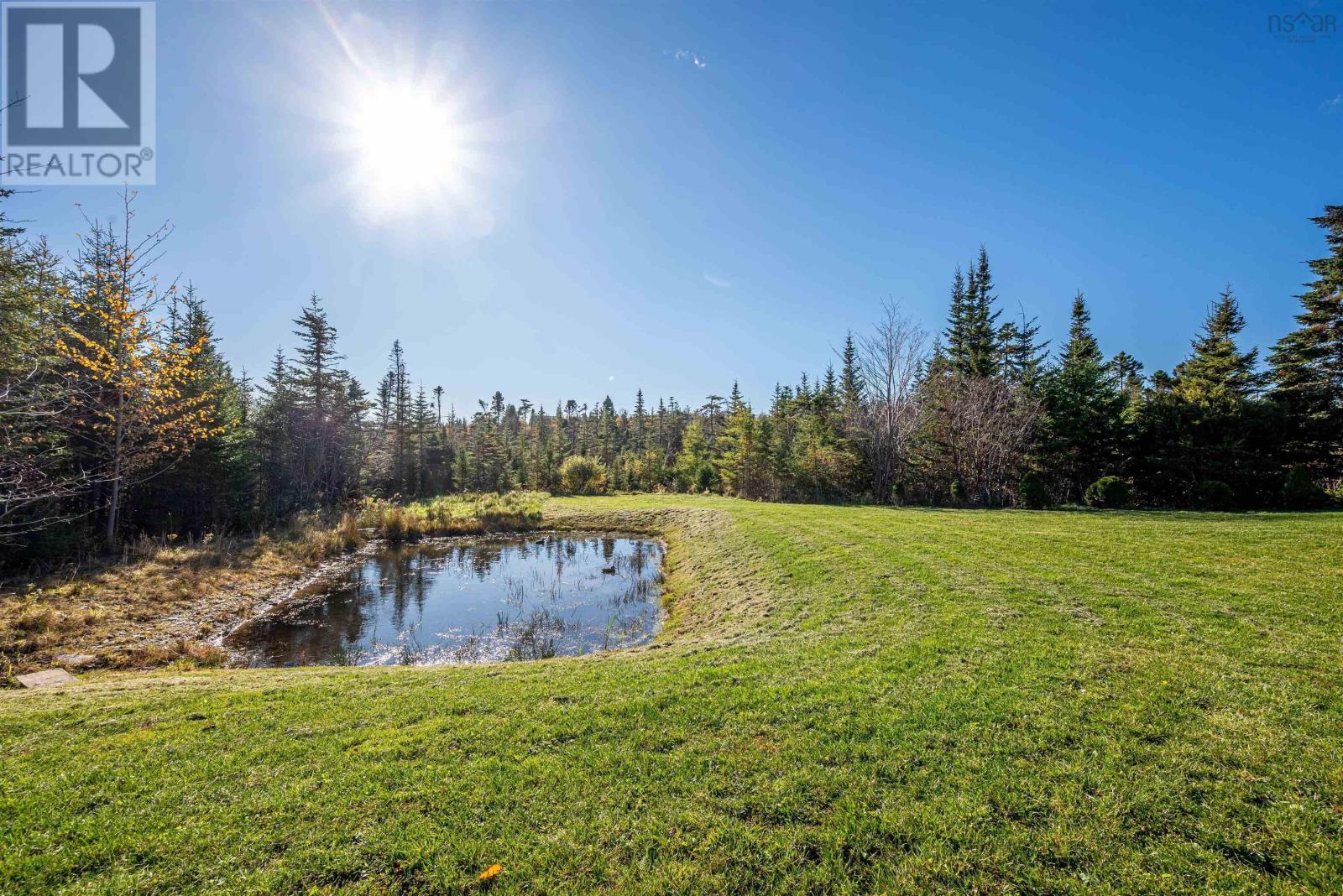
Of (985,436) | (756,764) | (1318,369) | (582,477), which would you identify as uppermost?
(1318,369)

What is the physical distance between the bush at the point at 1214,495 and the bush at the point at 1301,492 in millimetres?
1273

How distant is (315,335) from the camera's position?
28891 mm

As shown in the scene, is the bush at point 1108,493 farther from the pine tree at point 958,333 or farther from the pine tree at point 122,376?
the pine tree at point 122,376

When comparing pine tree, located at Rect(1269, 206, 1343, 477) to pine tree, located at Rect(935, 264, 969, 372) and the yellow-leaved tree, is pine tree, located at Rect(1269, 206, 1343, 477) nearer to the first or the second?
pine tree, located at Rect(935, 264, 969, 372)

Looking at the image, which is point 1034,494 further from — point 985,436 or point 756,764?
point 756,764

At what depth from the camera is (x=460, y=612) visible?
39.6 feet

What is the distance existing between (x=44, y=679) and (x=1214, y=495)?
30.5 m

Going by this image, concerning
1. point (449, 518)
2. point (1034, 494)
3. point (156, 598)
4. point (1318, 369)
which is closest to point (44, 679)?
point (156, 598)

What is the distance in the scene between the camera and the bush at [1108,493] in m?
18.5

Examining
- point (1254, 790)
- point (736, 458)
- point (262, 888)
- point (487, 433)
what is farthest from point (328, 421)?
point (1254, 790)

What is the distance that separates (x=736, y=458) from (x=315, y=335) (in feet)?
90.8

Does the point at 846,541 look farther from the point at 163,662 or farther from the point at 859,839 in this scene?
the point at 163,662

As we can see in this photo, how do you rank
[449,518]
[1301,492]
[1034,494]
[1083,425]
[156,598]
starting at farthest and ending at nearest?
[449,518] → [1083,425] → [1034,494] → [1301,492] → [156,598]

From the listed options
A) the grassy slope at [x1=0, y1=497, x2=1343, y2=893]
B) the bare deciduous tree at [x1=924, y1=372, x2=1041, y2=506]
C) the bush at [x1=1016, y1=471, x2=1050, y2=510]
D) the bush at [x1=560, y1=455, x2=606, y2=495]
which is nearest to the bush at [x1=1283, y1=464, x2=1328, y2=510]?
the bush at [x1=1016, y1=471, x2=1050, y2=510]
